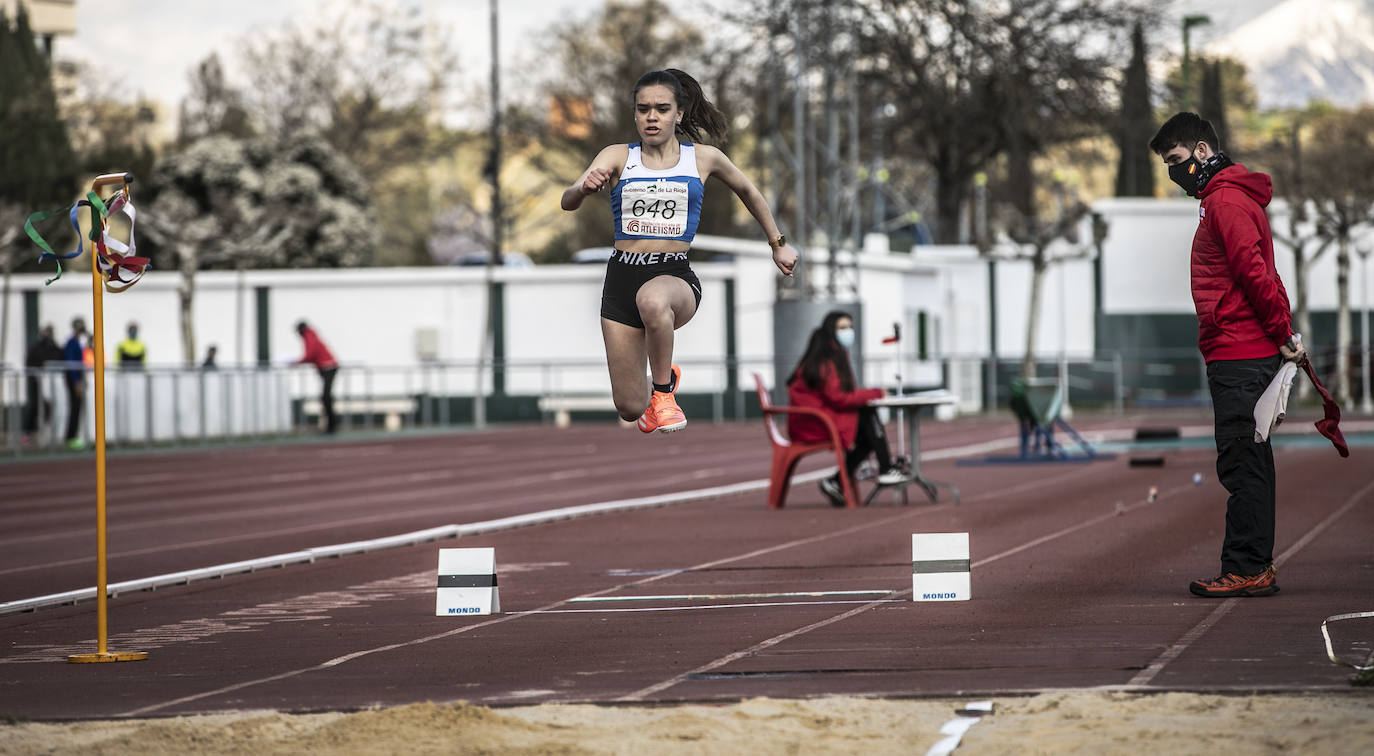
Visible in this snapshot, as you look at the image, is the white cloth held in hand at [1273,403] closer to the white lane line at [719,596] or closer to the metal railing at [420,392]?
the white lane line at [719,596]

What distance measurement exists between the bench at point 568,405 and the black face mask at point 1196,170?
30418 millimetres

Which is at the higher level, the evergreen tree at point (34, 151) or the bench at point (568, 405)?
the evergreen tree at point (34, 151)

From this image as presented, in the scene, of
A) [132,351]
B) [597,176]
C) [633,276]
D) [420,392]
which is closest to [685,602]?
[633,276]

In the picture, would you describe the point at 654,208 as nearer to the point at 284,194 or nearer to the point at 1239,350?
the point at 1239,350

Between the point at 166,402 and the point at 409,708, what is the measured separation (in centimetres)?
2483

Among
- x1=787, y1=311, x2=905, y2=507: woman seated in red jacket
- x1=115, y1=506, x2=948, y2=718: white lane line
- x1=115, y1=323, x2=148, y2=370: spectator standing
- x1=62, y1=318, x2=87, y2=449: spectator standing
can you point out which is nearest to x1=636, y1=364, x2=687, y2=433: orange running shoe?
x1=115, y1=506, x2=948, y2=718: white lane line

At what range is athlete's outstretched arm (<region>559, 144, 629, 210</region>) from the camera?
8.08 m

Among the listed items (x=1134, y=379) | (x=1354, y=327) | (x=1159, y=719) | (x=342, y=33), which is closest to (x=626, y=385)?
(x=1159, y=719)

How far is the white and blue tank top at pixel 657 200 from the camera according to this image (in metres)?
8.30

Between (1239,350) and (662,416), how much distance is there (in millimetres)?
2846

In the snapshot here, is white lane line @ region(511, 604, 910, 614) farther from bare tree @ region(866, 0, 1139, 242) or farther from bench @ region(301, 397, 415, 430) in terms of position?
bare tree @ region(866, 0, 1139, 242)

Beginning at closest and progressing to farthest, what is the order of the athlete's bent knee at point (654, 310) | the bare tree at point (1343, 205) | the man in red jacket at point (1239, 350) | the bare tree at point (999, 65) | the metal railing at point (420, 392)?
the athlete's bent knee at point (654, 310)
the man in red jacket at point (1239, 350)
the metal railing at point (420, 392)
the bare tree at point (1343, 205)
the bare tree at point (999, 65)

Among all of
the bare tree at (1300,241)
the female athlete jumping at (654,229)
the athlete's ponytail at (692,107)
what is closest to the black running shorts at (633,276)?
the female athlete jumping at (654,229)

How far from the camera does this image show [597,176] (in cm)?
812
